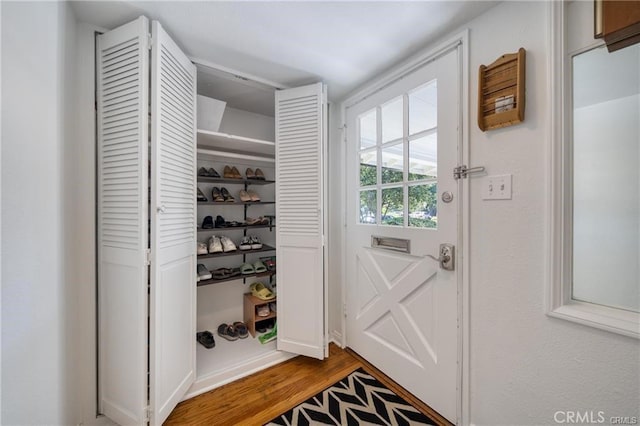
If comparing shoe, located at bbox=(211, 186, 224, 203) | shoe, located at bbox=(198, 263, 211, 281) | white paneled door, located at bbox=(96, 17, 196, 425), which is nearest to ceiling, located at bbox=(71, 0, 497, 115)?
white paneled door, located at bbox=(96, 17, 196, 425)

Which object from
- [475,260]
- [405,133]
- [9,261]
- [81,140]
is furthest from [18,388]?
[405,133]

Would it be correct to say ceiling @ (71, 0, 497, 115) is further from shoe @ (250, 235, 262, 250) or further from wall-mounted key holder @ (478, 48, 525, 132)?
shoe @ (250, 235, 262, 250)

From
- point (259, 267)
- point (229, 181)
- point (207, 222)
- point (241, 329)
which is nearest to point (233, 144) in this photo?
point (229, 181)

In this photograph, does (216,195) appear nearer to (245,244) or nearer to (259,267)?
(245,244)

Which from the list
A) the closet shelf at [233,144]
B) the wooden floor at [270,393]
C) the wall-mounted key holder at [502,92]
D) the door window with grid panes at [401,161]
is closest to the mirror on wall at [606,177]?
the wall-mounted key holder at [502,92]

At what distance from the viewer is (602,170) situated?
0.93 meters

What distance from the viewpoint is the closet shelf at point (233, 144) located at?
176cm

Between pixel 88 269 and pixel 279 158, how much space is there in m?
1.31

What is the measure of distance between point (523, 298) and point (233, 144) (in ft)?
7.14

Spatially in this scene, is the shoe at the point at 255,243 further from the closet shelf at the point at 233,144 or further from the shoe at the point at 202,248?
the closet shelf at the point at 233,144

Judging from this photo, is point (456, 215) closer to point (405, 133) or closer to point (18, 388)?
point (405, 133)

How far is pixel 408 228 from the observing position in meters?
1.52

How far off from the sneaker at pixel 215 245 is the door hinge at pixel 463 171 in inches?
72.3

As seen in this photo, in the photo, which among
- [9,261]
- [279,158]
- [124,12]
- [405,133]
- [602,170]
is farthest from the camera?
[279,158]
